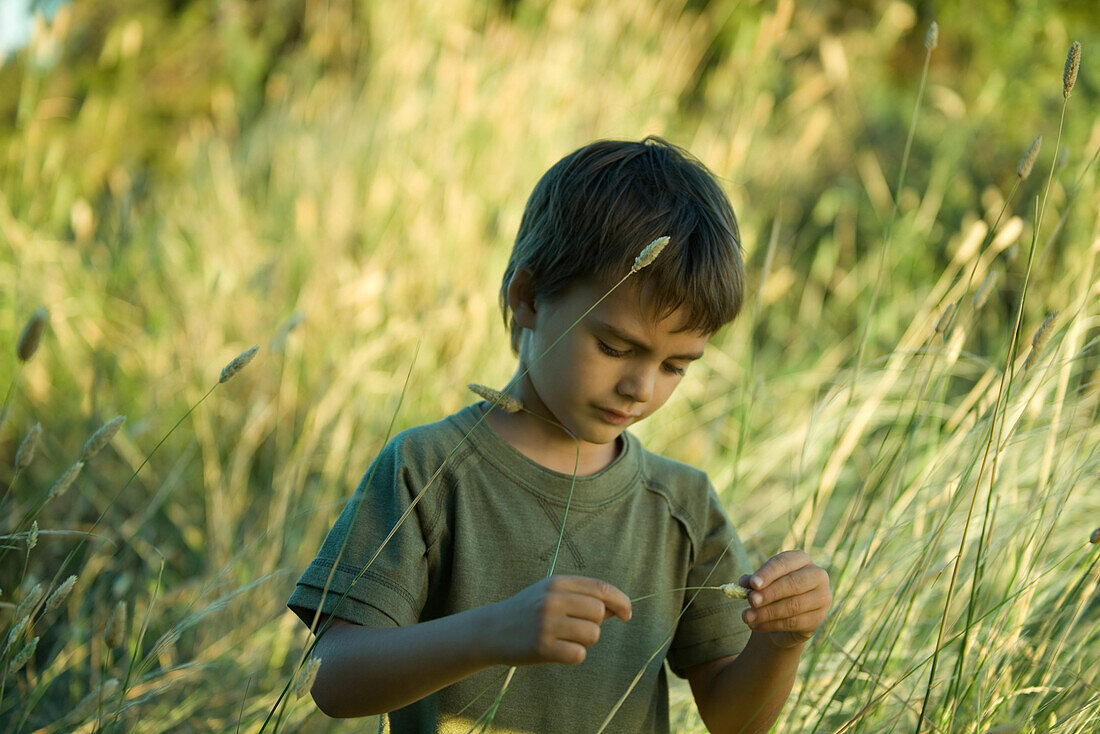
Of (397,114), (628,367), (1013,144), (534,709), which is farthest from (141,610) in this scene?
(1013,144)

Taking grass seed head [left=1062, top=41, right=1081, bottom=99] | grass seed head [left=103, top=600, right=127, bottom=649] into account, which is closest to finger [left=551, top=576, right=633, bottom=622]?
grass seed head [left=103, top=600, right=127, bottom=649]

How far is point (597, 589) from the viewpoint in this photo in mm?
998

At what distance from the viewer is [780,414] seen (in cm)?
333

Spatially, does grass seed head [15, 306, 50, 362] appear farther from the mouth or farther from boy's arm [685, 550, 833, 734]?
boy's arm [685, 550, 833, 734]

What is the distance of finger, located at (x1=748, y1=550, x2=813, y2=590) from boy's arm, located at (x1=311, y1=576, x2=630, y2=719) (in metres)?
0.20

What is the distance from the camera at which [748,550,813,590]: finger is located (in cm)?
118

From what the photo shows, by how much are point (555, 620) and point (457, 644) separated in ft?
0.43

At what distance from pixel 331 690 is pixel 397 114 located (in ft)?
8.53

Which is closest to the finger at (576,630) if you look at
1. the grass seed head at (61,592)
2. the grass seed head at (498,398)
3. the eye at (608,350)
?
the grass seed head at (498,398)

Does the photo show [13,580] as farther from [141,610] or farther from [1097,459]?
[1097,459]

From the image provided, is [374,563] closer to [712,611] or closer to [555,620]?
[555,620]

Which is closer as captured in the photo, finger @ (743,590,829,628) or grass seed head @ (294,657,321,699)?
→ grass seed head @ (294,657,321,699)

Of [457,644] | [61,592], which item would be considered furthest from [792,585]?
[61,592]

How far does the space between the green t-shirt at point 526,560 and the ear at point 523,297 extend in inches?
5.7
